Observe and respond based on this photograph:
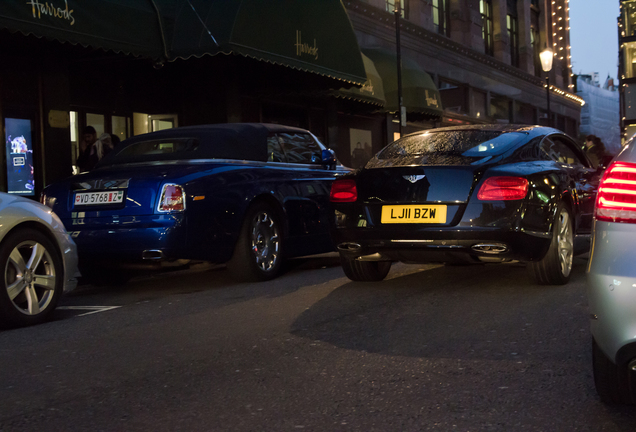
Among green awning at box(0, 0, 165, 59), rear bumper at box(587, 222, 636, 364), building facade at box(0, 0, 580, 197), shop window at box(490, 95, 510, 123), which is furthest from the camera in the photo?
shop window at box(490, 95, 510, 123)

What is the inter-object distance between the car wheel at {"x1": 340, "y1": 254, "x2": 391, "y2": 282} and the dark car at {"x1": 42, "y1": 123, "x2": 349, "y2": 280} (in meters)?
0.99

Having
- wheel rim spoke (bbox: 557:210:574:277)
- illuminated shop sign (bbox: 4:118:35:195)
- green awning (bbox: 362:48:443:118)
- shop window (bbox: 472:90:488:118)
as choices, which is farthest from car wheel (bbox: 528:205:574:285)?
shop window (bbox: 472:90:488:118)

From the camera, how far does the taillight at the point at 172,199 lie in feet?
21.7

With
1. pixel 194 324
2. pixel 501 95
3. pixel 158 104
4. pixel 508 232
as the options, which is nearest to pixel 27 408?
pixel 194 324

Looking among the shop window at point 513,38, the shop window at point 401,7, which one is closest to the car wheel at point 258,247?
the shop window at point 401,7

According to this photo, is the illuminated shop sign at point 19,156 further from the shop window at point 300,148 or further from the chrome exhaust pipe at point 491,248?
the chrome exhaust pipe at point 491,248

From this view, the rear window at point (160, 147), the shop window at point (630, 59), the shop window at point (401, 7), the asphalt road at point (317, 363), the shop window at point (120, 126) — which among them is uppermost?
the shop window at point (401, 7)

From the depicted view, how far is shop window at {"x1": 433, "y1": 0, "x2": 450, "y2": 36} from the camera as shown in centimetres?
2759

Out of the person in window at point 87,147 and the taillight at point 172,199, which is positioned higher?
the person in window at point 87,147

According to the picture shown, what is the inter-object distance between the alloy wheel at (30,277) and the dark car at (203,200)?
3.37ft

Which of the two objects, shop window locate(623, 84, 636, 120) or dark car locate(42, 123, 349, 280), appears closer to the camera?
dark car locate(42, 123, 349, 280)

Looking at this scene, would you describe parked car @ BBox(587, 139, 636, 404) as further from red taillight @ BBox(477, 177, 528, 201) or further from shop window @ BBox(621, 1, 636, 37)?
shop window @ BBox(621, 1, 636, 37)

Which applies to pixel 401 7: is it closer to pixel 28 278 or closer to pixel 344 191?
pixel 344 191

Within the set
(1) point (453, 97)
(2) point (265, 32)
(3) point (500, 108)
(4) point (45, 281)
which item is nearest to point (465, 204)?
(4) point (45, 281)
